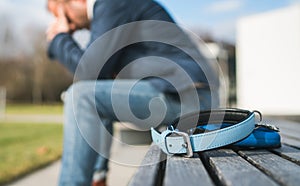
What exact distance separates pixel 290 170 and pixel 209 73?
1076mm

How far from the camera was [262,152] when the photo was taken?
3.01ft

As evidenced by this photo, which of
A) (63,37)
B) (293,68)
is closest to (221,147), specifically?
(63,37)

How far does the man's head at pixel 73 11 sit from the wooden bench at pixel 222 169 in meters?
1.11

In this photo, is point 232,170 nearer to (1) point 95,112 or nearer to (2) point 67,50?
(1) point 95,112

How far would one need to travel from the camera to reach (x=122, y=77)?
1.71m

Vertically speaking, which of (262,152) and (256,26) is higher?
(256,26)

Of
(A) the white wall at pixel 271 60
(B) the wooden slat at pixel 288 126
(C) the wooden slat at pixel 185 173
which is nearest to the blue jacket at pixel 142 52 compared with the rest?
(B) the wooden slat at pixel 288 126

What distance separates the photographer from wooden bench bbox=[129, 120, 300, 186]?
559 mm

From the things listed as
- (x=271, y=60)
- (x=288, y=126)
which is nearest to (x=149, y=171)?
(x=288, y=126)

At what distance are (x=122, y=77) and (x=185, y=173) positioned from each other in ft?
3.71

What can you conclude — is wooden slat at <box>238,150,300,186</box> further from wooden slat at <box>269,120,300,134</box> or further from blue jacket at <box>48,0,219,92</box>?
wooden slat at <box>269,120,300,134</box>

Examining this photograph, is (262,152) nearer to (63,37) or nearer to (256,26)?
(63,37)

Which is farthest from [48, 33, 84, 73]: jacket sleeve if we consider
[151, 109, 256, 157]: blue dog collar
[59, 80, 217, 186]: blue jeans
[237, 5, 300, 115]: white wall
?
[237, 5, 300, 115]: white wall

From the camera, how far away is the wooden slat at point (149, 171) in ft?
1.86
